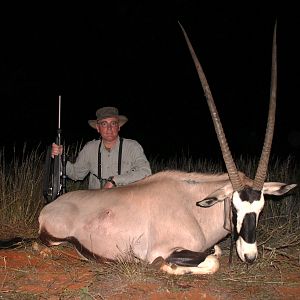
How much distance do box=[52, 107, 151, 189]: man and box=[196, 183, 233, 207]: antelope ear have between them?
1.52 metres

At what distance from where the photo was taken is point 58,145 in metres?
5.40

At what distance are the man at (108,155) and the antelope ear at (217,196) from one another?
1516mm

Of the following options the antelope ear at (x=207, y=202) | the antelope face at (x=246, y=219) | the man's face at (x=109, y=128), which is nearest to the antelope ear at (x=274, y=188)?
the antelope face at (x=246, y=219)

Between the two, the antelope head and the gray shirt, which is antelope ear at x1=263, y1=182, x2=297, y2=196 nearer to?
the antelope head

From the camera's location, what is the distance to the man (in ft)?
18.2

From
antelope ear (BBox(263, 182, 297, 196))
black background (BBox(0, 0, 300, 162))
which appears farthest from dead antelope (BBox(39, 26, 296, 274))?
black background (BBox(0, 0, 300, 162))

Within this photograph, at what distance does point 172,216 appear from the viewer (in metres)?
4.20

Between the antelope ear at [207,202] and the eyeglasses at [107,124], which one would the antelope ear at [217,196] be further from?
the eyeglasses at [107,124]

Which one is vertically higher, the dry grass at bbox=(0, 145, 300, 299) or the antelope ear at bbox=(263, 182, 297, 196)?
the antelope ear at bbox=(263, 182, 297, 196)

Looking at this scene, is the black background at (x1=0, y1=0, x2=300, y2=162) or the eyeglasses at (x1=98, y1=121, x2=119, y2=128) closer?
the eyeglasses at (x1=98, y1=121, x2=119, y2=128)

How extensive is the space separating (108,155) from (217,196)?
78.0 inches

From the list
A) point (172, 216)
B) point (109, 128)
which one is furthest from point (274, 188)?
point (109, 128)

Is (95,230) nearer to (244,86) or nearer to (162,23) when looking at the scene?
(244,86)

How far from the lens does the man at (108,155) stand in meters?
5.55
